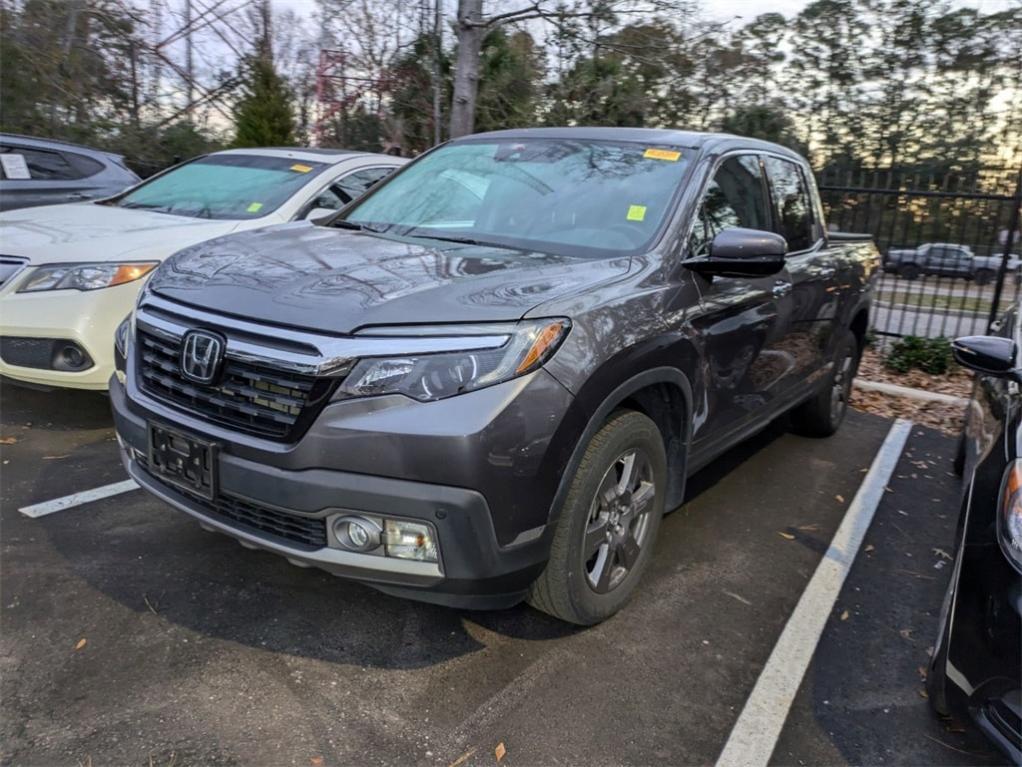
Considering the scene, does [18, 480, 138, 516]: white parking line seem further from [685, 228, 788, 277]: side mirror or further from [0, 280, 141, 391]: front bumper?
[685, 228, 788, 277]: side mirror

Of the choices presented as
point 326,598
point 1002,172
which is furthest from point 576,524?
point 1002,172

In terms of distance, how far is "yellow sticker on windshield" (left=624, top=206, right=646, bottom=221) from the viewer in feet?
10.7

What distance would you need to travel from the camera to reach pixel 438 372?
7.45 ft

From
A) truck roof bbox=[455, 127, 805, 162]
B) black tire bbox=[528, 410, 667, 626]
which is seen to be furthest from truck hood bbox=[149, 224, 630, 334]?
truck roof bbox=[455, 127, 805, 162]

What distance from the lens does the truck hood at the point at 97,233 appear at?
441cm

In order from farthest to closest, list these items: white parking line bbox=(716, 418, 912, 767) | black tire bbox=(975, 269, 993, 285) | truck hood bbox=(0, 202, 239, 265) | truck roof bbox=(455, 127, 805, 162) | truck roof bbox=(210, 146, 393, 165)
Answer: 1. black tire bbox=(975, 269, 993, 285)
2. truck roof bbox=(210, 146, 393, 165)
3. truck hood bbox=(0, 202, 239, 265)
4. truck roof bbox=(455, 127, 805, 162)
5. white parking line bbox=(716, 418, 912, 767)

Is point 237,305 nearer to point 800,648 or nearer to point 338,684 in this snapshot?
point 338,684

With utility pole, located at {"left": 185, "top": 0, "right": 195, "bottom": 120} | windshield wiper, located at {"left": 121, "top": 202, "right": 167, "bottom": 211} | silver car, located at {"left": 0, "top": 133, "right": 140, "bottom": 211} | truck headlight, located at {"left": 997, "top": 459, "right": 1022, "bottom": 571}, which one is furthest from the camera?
utility pole, located at {"left": 185, "top": 0, "right": 195, "bottom": 120}

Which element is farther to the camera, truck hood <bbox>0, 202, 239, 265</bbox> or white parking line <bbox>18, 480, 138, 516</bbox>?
truck hood <bbox>0, 202, 239, 265</bbox>

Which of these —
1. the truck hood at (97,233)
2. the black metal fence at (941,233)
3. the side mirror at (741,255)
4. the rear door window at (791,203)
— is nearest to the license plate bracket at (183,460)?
the side mirror at (741,255)

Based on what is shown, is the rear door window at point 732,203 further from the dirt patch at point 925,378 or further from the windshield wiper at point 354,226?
the dirt patch at point 925,378

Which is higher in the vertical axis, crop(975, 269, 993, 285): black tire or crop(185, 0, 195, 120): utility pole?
crop(185, 0, 195, 120): utility pole

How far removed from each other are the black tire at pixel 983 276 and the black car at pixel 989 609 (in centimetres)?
627

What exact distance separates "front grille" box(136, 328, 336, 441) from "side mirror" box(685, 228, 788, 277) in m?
1.64
